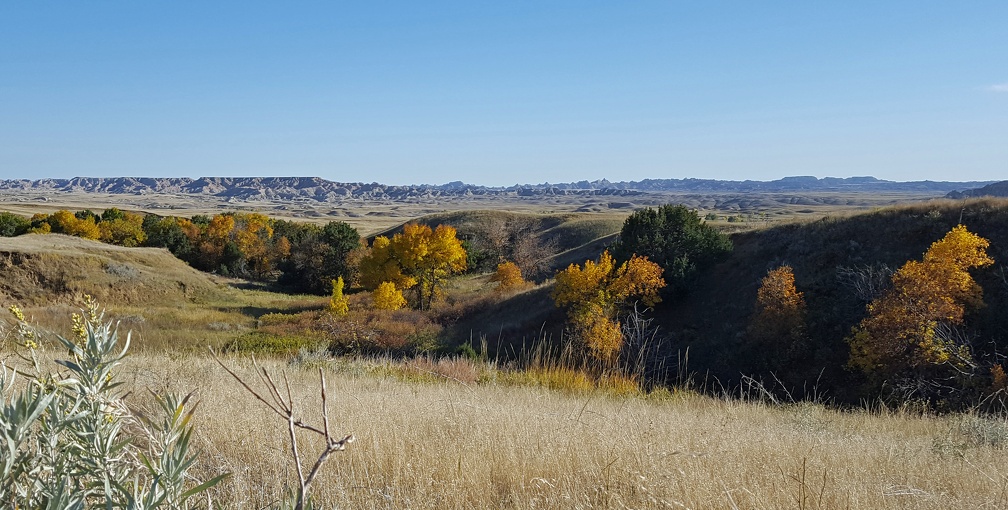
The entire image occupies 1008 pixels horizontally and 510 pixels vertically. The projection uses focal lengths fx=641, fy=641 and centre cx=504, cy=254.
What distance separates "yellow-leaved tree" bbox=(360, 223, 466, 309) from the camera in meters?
37.2

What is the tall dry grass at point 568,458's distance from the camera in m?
3.56

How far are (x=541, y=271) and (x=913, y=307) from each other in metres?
35.1

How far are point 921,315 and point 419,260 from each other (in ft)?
86.2

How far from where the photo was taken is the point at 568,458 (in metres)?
4.27

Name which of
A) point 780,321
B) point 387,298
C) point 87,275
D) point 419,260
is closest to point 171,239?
point 87,275

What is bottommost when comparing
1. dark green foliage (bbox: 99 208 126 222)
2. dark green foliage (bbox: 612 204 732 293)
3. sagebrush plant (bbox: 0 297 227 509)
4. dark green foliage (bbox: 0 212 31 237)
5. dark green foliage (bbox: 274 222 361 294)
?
dark green foliage (bbox: 274 222 361 294)

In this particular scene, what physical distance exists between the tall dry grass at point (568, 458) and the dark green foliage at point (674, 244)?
1922 centimetres

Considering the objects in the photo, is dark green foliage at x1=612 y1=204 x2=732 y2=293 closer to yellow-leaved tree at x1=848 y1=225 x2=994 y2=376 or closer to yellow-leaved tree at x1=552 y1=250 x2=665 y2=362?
yellow-leaved tree at x1=552 y1=250 x2=665 y2=362

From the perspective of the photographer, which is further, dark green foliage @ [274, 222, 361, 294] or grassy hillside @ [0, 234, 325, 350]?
dark green foliage @ [274, 222, 361, 294]

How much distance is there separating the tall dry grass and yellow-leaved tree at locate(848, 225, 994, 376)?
9.96m

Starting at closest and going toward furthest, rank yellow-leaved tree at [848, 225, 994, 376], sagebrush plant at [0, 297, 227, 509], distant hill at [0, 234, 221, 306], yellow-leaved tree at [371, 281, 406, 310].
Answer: sagebrush plant at [0, 297, 227, 509]
yellow-leaved tree at [848, 225, 994, 376]
yellow-leaved tree at [371, 281, 406, 310]
distant hill at [0, 234, 221, 306]

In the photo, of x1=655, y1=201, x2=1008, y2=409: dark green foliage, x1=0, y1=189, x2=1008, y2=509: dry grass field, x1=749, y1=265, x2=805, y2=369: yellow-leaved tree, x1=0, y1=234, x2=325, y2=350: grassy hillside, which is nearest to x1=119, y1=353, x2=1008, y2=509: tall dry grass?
x1=0, y1=189, x2=1008, y2=509: dry grass field

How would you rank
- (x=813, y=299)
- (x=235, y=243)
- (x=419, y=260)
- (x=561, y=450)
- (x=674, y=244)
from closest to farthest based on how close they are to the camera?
(x=561, y=450) → (x=813, y=299) → (x=674, y=244) → (x=419, y=260) → (x=235, y=243)

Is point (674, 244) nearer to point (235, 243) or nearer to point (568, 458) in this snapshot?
point (568, 458)
